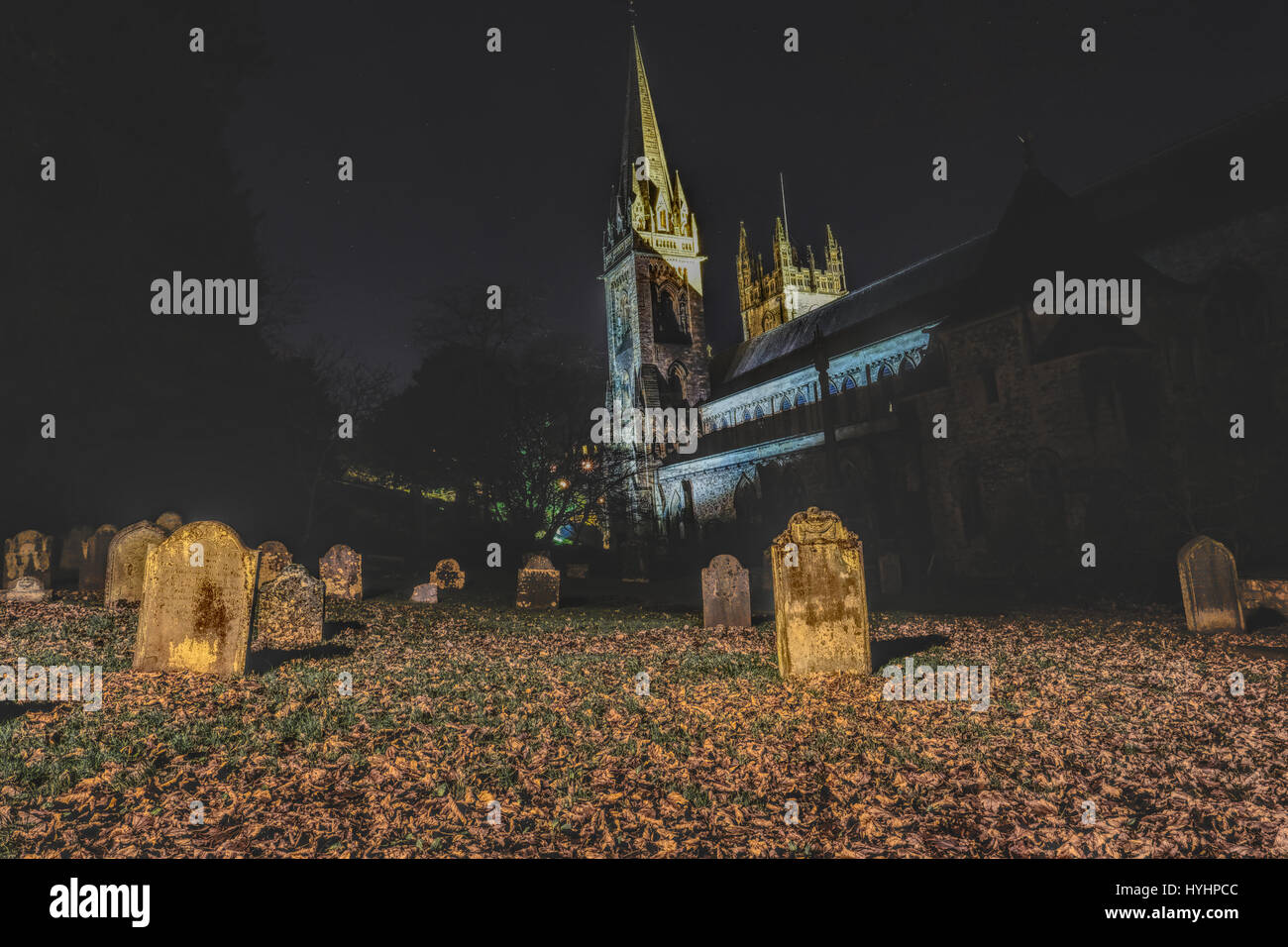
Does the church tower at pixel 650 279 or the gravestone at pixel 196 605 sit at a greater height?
the church tower at pixel 650 279

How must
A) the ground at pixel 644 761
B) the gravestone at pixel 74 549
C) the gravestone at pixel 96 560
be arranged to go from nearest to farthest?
the ground at pixel 644 761 < the gravestone at pixel 96 560 < the gravestone at pixel 74 549

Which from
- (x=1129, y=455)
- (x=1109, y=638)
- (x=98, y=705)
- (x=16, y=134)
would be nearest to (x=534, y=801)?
(x=98, y=705)

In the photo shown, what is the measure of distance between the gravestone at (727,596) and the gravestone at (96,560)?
35.3ft

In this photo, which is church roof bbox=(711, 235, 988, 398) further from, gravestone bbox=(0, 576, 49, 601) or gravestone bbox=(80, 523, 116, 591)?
gravestone bbox=(0, 576, 49, 601)

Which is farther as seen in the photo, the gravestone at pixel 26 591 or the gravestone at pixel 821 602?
the gravestone at pixel 26 591

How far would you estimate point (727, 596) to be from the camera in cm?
1085

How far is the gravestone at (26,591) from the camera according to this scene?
11.2 metres

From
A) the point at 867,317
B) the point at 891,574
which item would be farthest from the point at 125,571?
the point at 867,317

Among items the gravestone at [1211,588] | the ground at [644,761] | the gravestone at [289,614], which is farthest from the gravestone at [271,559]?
the gravestone at [1211,588]

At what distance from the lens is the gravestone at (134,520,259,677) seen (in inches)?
267

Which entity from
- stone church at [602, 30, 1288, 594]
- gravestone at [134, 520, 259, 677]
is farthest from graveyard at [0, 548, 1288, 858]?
stone church at [602, 30, 1288, 594]

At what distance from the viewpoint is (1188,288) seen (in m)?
→ 18.0

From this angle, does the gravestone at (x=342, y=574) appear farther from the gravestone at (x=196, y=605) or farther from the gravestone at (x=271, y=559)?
the gravestone at (x=196, y=605)

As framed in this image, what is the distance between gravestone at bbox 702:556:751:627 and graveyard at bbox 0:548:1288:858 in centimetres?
239
